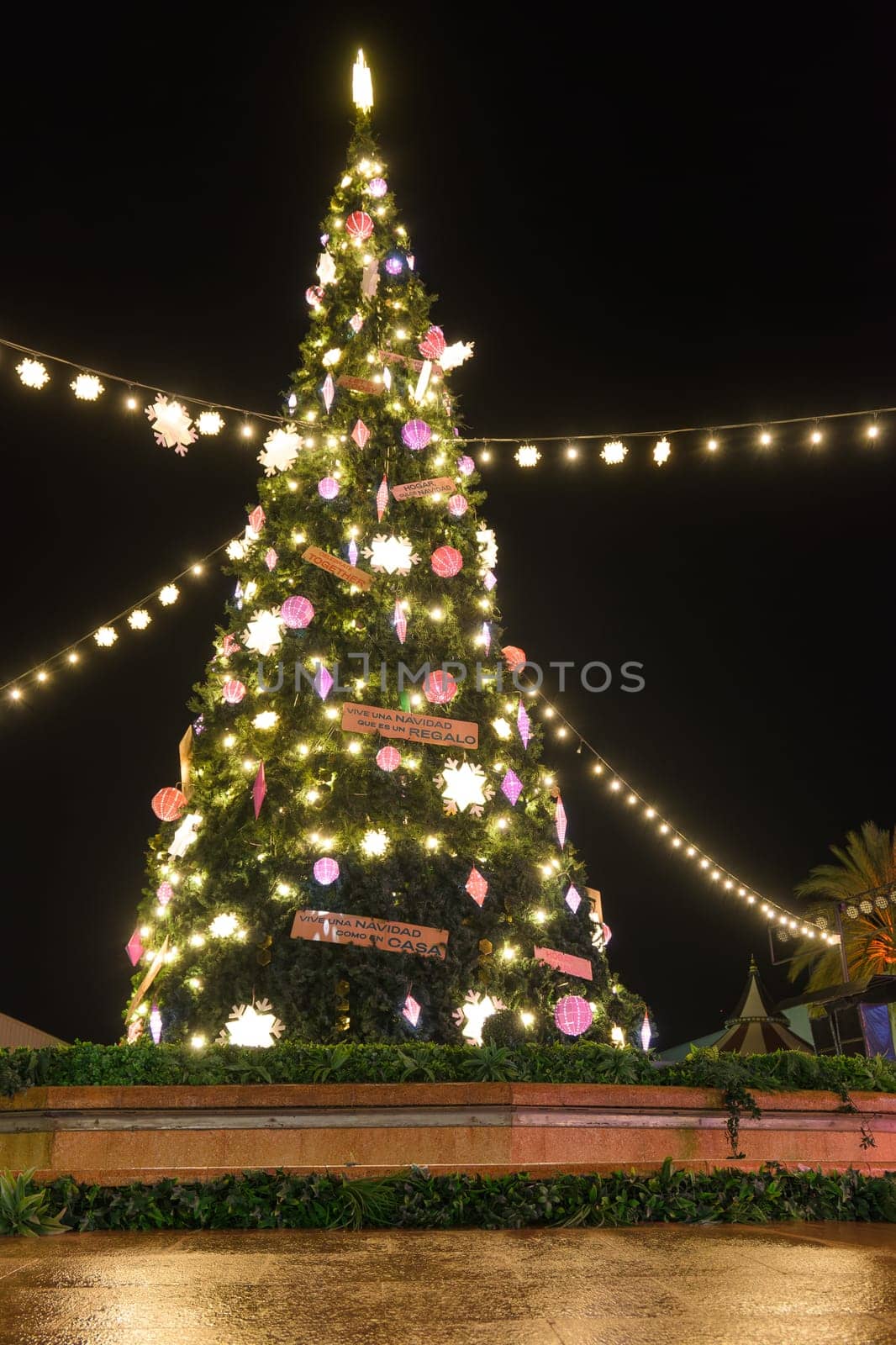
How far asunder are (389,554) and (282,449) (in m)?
1.76

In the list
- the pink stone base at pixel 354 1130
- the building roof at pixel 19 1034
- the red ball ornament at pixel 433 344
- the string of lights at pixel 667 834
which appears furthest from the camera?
the building roof at pixel 19 1034

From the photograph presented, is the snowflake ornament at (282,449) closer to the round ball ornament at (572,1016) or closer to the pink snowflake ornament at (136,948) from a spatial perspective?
the pink snowflake ornament at (136,948)

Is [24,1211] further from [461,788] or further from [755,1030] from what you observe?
[755,1030]

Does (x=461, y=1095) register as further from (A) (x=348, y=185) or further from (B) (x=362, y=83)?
(B) (x=362, y=83)

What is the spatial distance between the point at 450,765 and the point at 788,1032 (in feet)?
62.9

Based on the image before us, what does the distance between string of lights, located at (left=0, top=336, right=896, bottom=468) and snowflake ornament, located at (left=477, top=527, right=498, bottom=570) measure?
36.4 inches

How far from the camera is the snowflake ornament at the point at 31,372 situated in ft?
28.2

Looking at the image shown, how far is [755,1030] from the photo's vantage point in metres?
22.6

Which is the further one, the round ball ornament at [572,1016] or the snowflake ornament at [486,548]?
the snowflake ornament at [486,548]

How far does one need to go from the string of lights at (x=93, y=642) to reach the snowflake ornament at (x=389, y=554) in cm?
355

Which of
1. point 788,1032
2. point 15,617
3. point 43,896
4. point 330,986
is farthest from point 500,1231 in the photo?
point 788,1032

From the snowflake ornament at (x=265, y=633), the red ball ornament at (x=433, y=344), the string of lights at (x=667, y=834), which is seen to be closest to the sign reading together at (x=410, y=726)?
the snowflake ornament at (x=265, y=633)

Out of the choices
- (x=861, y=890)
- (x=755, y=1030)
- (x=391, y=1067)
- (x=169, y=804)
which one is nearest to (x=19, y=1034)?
(x=755, y=1030)

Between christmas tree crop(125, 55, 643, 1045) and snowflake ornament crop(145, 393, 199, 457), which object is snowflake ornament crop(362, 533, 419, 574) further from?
snowflake ornament crop(145, 393, 199, 457)
